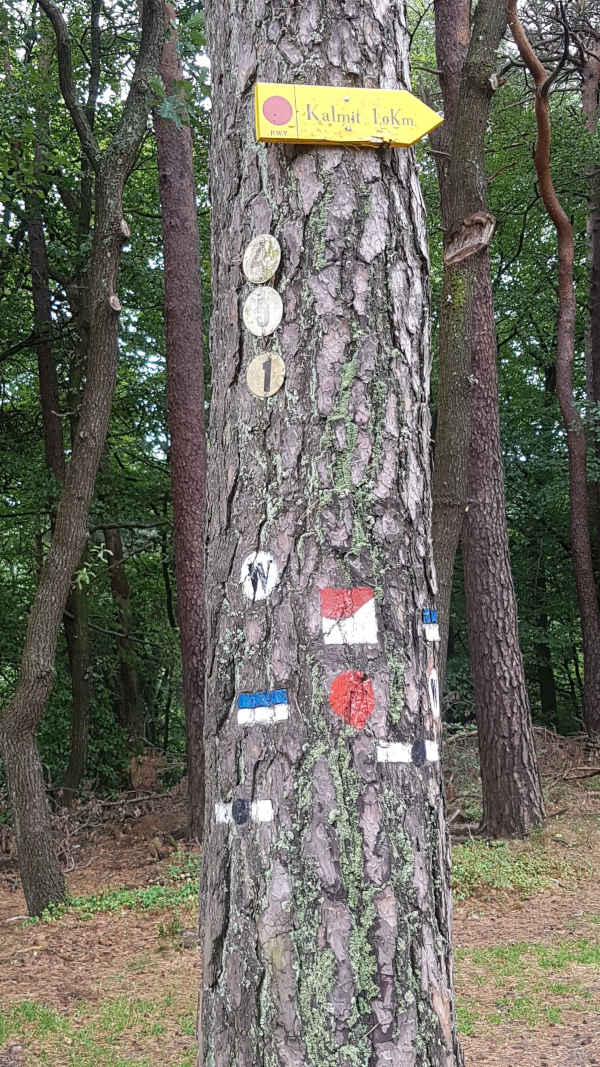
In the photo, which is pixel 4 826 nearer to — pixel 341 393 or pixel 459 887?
pixel 459 887

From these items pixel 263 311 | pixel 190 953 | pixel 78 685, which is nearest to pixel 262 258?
pixel 263 311

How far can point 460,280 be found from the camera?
510 cm

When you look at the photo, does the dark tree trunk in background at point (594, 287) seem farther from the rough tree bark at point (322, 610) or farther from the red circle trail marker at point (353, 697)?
the red circle trail marker at point (353, 697)

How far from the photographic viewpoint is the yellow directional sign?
1714 mm

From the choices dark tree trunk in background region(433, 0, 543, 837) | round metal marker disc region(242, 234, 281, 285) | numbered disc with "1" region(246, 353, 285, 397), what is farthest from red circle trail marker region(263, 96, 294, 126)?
dark tree trunk in background region(433, 0, 543, 837)

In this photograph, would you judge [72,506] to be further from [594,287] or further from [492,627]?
[594,287]

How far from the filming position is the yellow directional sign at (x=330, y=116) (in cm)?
171

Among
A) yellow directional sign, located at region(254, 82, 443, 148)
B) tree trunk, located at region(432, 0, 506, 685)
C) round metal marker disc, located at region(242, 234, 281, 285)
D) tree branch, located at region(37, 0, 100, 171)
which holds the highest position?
tree branch, located at region(37, 0, 100, 171)

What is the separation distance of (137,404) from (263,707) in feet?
42.6

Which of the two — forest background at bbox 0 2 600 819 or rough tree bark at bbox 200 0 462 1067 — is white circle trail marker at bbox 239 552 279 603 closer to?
rough tree bark at bbox 200 0 462 1067

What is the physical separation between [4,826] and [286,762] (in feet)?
32.3

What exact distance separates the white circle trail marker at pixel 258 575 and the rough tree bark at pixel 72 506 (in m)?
5.25

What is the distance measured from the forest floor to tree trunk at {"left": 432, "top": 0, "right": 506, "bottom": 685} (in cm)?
200

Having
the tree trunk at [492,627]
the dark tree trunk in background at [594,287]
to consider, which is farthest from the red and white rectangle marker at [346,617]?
the dark tree trunk in background at [594,287]
